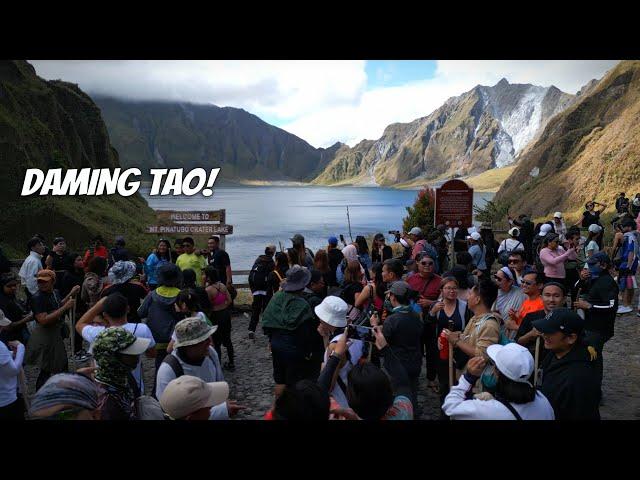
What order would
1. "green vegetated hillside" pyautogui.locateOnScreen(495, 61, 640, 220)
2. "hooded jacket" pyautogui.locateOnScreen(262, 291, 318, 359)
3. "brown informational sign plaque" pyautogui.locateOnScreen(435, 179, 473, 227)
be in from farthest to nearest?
"green vegetated hillside" pyautogui.locateOnScreen(495, 61, 640, 220)
"brown informational sign plaque" pyautogui.locateOnScreen(435, 179, 473, 227)
"hooded jacket" pyautogui.locateOnScreen(262, 291, 318, 359)

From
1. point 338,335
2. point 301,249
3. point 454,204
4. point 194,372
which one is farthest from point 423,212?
point 194,372

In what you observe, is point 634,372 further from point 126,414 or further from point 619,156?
point 619,156

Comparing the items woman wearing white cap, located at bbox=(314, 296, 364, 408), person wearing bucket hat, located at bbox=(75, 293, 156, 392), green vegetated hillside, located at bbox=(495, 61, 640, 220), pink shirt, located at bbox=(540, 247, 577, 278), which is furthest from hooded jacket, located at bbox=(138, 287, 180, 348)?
green vegetated hillside, located at bbox=(495, 61, 640, 220)

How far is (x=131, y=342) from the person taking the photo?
2.93 meters

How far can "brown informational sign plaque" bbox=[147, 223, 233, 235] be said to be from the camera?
11039 mm

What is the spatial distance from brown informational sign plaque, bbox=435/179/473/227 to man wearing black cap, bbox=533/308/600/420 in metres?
6.68

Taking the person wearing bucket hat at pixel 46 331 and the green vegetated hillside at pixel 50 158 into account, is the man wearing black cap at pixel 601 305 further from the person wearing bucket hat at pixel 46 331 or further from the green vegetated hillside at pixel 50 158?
the green vegetated hillside at pixel 50 158

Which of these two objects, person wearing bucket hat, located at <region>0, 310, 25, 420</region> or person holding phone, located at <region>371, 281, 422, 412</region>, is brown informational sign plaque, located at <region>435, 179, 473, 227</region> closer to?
person holding phone, located at <region>371, 281, 422, 412</region>

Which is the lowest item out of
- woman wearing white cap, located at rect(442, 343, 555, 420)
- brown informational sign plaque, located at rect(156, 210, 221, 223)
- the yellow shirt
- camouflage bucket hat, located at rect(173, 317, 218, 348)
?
woman wearing white cap, located at rect(442, 343, 555, 420)

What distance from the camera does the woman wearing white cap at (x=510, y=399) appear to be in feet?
8.62

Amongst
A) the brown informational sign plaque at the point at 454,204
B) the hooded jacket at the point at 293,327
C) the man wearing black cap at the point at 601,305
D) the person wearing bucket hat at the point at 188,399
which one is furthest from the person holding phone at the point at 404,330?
the brown informational sign plaque at the point at 454,204

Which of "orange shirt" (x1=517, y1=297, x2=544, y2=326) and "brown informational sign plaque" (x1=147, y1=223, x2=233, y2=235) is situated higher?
"brown informational sign plaque" (x1=147, y1=223, x2=233, y2=235)
